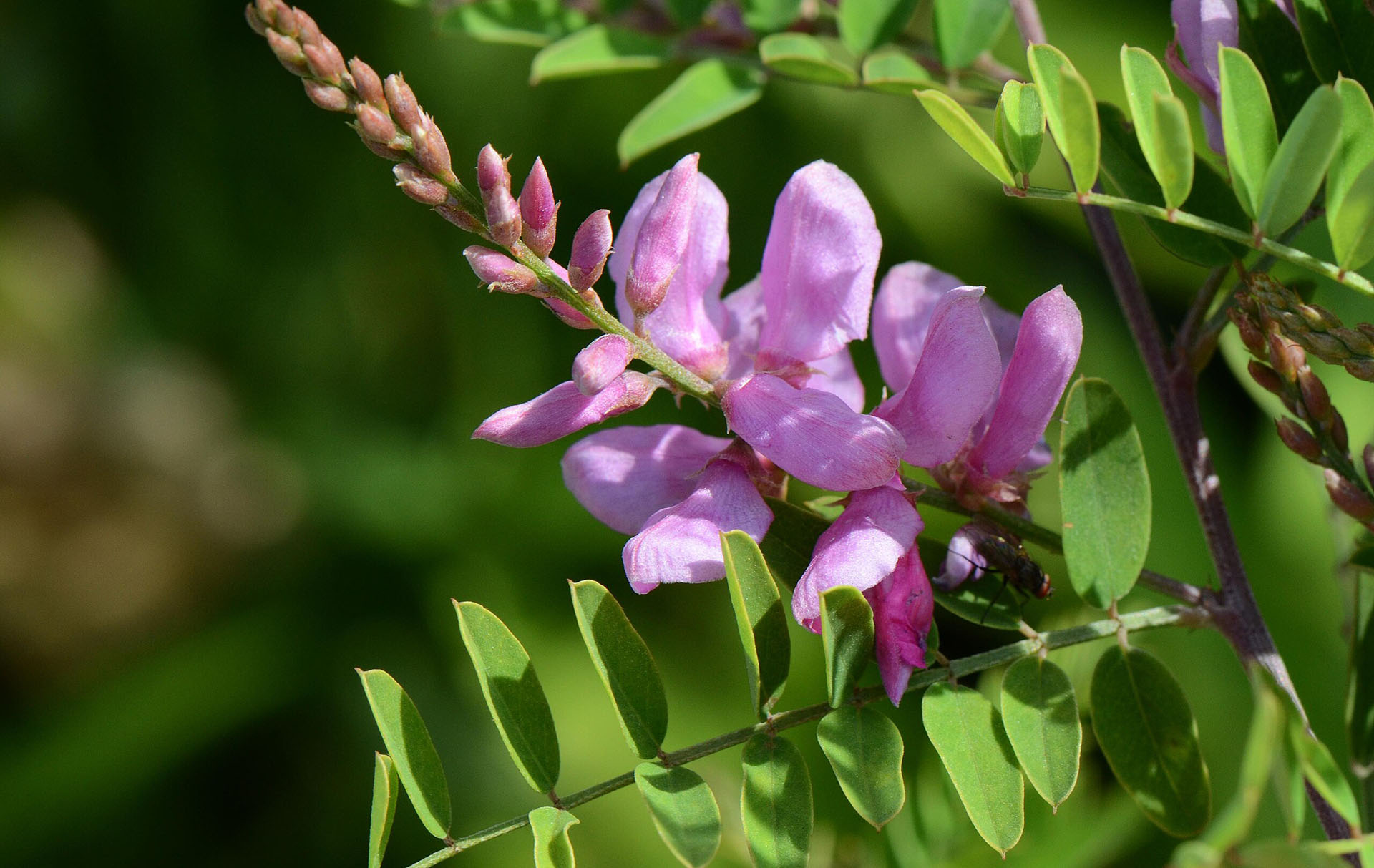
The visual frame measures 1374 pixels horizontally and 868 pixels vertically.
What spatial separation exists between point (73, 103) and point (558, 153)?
114 centimetres

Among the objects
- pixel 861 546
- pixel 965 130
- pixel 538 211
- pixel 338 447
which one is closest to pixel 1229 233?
pixel 965 130

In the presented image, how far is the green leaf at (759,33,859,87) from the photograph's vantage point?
0.83 metres

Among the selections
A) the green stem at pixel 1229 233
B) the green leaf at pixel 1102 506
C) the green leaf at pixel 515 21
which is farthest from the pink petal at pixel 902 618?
the green leaf at pixel 515 21

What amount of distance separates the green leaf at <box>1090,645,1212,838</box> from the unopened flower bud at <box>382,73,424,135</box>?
0.47 m

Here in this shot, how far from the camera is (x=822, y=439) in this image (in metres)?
0.58

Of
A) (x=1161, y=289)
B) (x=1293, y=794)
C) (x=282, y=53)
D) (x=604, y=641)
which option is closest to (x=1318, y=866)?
(x=1293, y=794)

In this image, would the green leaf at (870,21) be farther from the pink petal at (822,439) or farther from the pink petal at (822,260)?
the pink petal at (822,439)

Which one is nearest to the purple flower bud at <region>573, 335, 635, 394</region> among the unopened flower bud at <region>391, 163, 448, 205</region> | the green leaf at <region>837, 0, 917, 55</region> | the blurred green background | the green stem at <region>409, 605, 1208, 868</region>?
the unopened flower bud at <region>391, 163, 448, 205</region>

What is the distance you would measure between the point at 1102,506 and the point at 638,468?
277 mm

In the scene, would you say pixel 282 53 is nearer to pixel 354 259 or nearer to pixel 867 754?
pixel 867 754

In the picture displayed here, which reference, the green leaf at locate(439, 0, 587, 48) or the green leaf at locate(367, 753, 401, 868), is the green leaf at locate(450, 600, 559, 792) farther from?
the green leaf at locate(439, 0, 587, 48)

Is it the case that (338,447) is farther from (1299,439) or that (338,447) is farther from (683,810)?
(1299,439)

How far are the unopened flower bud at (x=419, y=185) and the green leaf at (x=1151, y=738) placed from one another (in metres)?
0.44

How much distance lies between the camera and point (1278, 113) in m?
0.68
